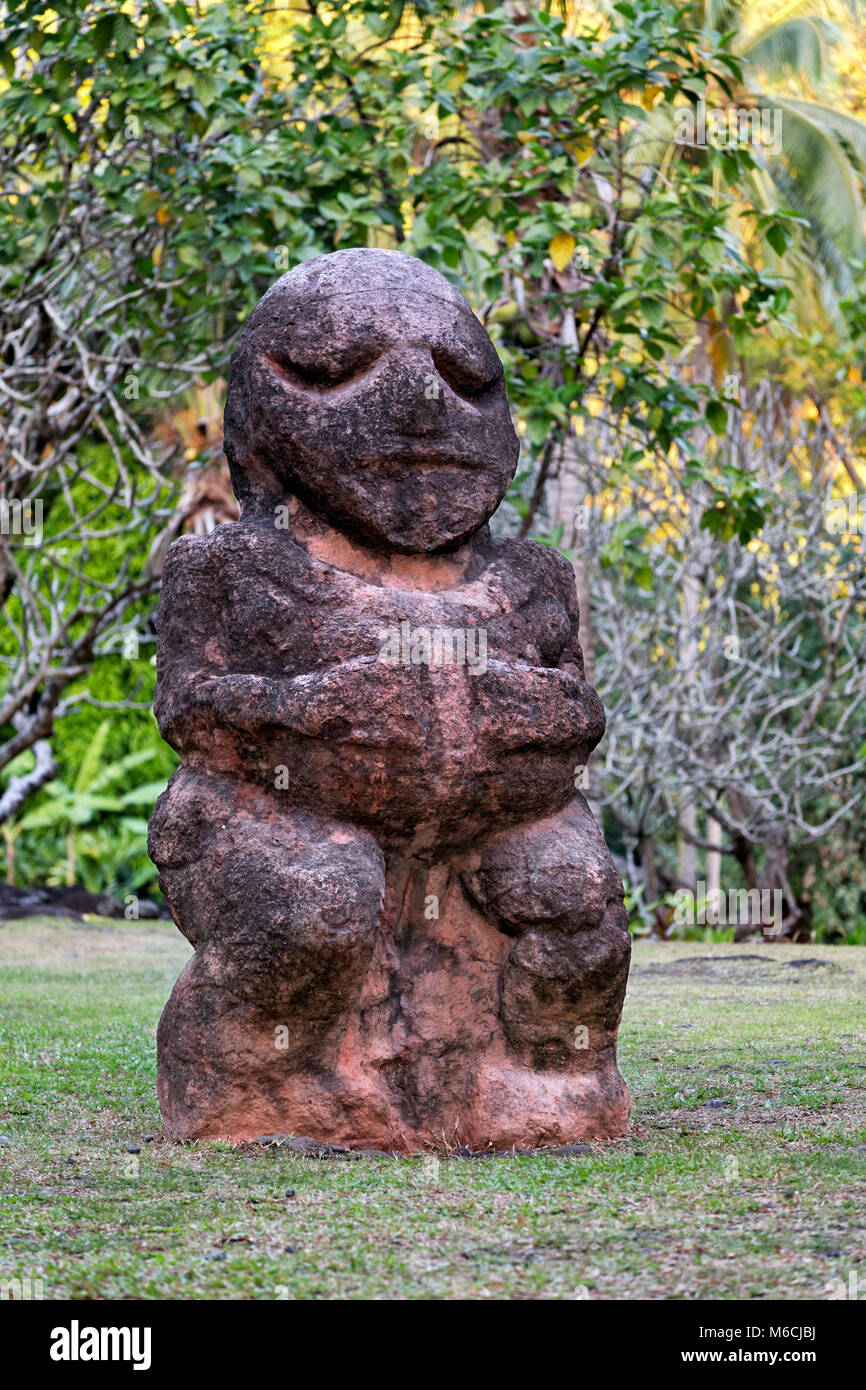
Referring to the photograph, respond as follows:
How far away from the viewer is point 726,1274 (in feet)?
11.0

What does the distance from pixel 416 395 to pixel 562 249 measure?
2972 mm

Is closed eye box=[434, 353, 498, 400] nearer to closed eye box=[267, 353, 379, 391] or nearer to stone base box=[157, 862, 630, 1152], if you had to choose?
closed eye box=[267, 353, 379, 391]

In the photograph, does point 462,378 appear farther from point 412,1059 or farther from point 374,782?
point 412,1059

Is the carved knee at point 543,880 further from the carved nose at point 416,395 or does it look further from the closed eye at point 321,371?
the closed eye at point 321,371

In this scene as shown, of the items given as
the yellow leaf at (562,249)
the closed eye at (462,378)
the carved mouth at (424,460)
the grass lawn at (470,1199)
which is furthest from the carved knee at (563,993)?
the yellow leaf at (562,249)

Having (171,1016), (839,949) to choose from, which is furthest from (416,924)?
(839,949)

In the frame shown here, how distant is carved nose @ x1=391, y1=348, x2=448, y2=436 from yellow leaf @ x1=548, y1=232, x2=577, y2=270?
2.82 metres

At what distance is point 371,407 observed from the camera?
15.9 feet

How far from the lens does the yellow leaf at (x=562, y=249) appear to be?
7.45 metres

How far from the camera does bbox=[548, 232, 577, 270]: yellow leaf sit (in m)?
7.45

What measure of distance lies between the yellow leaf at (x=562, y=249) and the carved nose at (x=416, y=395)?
2.82m

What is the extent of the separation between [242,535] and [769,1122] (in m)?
2.54
